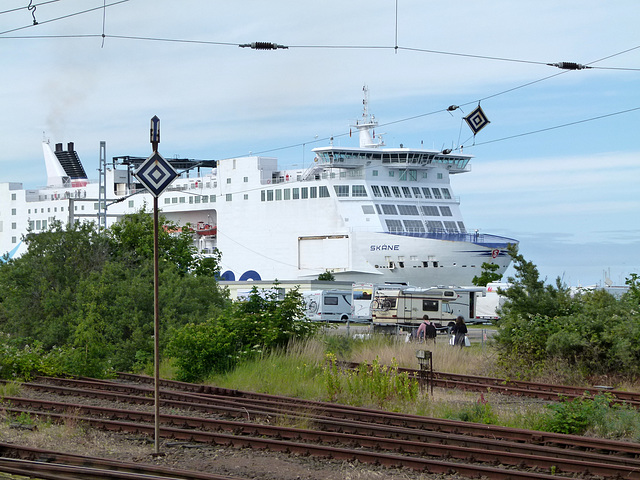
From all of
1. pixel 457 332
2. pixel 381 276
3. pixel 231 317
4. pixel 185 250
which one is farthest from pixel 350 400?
pixel 381 276

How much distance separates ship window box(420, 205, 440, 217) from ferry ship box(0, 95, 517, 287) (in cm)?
8

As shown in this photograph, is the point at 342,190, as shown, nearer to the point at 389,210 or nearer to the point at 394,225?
the point at 389,210

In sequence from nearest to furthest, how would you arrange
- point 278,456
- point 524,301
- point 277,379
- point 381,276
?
point 278,456, point 277,379, point 524,301, point 381,276

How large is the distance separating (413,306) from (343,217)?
1747cm

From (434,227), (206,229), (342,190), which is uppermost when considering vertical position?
(342,190)

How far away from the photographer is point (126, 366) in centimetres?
1953

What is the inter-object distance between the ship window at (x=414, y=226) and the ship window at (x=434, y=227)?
543mm

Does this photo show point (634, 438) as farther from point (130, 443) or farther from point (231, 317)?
point (231, 317)

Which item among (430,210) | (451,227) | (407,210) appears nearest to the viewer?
(407,210)

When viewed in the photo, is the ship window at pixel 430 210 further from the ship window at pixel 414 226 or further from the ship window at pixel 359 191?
the ship window at pixel 359 191

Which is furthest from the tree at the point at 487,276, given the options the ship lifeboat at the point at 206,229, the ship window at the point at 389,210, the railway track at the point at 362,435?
the railway track at the point at 362,435

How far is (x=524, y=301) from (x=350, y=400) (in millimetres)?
6387

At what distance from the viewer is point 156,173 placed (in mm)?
9305

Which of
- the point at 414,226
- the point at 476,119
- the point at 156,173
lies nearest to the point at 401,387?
the point at 156,173
